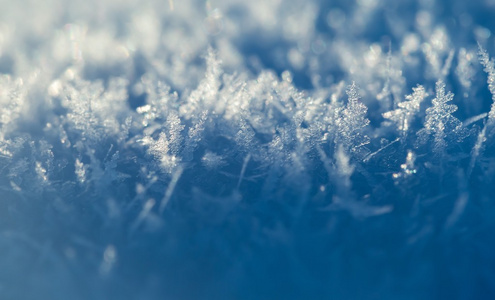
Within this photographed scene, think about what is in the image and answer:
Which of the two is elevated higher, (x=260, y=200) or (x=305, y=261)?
(x=260, y=200)

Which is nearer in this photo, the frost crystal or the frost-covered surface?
the frost-covered surface

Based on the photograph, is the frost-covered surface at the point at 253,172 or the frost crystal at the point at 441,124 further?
the frost crystal at the point at 441,124

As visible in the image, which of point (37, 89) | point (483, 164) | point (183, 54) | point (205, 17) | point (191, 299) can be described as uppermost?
point (205, 17)

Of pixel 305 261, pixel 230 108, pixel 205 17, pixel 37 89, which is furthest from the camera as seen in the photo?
pixel 205 17

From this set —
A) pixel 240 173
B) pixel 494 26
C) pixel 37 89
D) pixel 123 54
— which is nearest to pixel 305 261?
pixel 240 173

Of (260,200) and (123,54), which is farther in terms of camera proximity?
(123,54)

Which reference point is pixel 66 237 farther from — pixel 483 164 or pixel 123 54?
pixel 483 164

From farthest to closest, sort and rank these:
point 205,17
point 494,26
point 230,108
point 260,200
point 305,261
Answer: point 205,17 < point 494,26 < point 230,108 < point 260,200 < point 305,261
